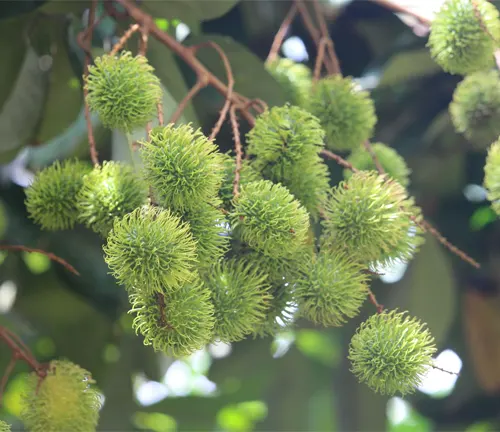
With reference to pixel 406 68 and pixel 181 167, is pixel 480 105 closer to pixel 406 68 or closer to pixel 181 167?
pixel 406 68

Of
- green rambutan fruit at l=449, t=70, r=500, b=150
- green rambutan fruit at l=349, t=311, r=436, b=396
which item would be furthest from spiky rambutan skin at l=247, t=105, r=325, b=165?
green rambutan fruit at l=449, t=70, r=500, b=150

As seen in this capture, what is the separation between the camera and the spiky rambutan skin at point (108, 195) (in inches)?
32.7

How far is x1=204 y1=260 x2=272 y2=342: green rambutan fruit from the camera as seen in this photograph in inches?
30.8

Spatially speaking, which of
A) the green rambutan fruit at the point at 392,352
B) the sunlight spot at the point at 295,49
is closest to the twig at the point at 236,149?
the green rambutan fruit at the point at 392,352

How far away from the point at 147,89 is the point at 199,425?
104 cm

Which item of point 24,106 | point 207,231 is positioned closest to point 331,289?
point 207,231

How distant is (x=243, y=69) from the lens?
1.17 metres

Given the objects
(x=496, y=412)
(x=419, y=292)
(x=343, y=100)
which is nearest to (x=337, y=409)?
(x=419, y=292)

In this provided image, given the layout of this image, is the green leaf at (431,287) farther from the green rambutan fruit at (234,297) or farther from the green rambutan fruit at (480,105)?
the green rambutan fruit at (234,297)

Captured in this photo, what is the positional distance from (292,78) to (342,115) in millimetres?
199

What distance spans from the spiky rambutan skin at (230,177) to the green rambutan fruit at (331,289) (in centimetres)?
12

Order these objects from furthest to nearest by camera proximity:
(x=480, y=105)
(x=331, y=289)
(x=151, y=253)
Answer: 1. (x=480, y=105)
2. (x=331, y=289)
3. (x=151, y=253)

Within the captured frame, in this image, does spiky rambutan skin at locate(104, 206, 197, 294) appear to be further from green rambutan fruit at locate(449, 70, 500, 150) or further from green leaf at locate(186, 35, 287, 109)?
green rambutan fruit at locate(449, 70, 500, 150)

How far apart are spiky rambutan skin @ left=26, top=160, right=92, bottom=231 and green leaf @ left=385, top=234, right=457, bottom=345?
1.75ft
